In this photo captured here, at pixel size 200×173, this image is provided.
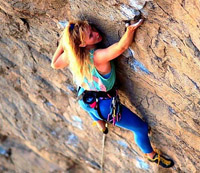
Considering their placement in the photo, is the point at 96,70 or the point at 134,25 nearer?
the point at 134,25

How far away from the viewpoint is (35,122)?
17.2 ft

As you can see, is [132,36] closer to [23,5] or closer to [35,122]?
[23,5]

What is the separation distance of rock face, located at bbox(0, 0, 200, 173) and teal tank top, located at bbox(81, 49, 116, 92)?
0.16 m

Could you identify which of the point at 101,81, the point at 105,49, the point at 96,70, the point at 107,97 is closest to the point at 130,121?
the point at 107,97

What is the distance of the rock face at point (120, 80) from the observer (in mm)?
2697

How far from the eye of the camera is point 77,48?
111 inches

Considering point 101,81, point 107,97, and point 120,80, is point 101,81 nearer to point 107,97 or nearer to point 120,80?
point 107,97

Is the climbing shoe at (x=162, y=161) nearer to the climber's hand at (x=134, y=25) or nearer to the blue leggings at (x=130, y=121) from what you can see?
the blue leggings at (x=130, y=121)

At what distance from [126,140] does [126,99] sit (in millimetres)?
790

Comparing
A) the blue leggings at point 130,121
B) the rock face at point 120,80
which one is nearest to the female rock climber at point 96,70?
the blue leggings at point 130,121

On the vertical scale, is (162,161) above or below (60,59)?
below

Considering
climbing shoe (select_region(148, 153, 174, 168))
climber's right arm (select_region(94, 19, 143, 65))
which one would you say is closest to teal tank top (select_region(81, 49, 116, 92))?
climber's right arm (select_region(94, 19, 143, 65))

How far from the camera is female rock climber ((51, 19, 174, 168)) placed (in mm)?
2814

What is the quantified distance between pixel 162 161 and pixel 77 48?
180cm
